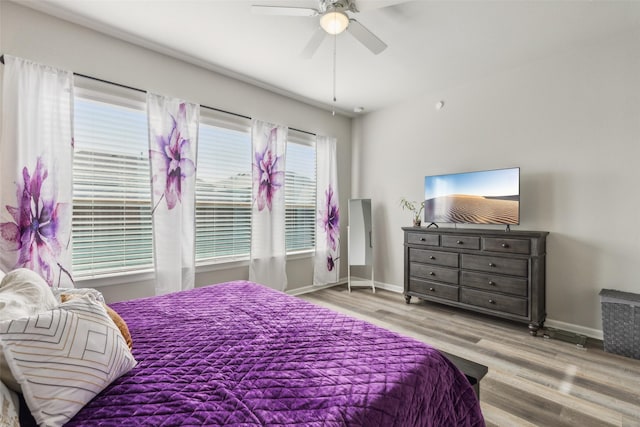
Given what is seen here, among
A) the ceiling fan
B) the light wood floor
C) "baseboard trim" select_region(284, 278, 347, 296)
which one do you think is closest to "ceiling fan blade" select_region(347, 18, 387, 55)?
the ceiling fan

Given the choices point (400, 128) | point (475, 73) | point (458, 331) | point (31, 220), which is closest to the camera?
point (31, 220)

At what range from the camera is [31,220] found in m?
2.21

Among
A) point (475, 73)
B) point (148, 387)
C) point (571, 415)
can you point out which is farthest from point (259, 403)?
point (475, 73)

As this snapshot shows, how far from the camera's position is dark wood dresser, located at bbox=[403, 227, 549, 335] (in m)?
2.84

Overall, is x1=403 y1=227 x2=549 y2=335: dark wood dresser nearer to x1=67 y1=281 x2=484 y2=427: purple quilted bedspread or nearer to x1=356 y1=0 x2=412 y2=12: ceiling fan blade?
x1=67 y1=281 x2=484 y2=427: purple quilted bedspread

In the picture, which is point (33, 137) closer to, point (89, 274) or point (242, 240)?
point (89, 274)

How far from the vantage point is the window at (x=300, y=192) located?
4078 mm

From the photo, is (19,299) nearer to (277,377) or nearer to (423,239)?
(277,377)

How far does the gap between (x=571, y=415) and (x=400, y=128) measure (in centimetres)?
352

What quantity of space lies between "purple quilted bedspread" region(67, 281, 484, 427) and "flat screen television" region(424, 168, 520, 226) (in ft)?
7.67

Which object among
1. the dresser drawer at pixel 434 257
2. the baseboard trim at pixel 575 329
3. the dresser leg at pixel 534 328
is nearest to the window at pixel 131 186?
the dresser drawer at pixel 434 257

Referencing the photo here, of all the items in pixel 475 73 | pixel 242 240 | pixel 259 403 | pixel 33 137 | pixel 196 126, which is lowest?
pixel 259 403

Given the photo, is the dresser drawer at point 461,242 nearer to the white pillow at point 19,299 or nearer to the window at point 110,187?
the window at point 110,187

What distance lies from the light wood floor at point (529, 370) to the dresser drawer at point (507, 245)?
0.78 meters
